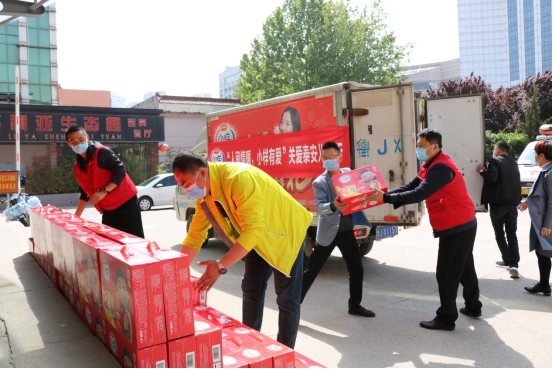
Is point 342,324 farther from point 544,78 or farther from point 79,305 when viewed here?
point 544,78

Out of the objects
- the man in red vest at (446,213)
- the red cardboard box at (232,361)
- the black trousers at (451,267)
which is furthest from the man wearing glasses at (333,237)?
the red cardboard box at (232,361)

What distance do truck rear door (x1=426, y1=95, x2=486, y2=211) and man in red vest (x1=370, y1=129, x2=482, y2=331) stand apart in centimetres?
241

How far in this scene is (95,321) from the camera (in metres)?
3.49

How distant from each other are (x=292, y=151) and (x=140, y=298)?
17.7ft

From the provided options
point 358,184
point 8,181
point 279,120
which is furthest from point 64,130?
point 358,184

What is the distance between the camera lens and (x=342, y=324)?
4750mm

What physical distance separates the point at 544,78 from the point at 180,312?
30.6 metres

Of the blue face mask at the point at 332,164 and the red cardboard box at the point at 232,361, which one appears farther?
the blue face mask at the point at 332,164

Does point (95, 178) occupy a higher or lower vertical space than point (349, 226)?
higher

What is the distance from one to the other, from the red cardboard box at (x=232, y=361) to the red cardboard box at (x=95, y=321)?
0.98m

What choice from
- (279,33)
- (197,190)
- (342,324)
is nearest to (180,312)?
(197,190)

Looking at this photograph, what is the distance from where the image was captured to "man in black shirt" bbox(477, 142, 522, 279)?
6.56m

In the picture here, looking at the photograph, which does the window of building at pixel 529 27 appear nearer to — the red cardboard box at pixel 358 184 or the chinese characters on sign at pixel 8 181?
the red cardboard box at pixel 358 184

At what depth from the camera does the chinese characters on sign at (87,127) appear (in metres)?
22.2
